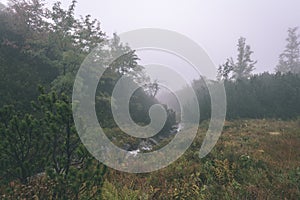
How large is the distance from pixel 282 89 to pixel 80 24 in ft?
53.5

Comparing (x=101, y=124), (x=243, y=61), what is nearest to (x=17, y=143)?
(x=101, y=124)

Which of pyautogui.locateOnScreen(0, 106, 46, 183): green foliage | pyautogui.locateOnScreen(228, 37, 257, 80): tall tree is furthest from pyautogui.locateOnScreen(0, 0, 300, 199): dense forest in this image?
pyautogui.locateOnScreen(228, 37, 257, 80): tall tree

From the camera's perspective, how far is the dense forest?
3.92m

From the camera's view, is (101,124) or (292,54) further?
(292,54)

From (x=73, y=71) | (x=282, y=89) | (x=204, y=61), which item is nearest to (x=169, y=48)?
(x=204, y=61)

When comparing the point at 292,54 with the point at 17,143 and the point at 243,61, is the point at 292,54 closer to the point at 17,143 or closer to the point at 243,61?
the point at 243,61

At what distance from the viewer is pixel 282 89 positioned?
A: 18.3 meters

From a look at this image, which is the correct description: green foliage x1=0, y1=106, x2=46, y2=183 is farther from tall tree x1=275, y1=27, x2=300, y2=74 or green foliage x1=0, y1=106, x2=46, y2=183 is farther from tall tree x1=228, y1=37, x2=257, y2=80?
tall tree x1=275, y1=27, x2=300, y2=74

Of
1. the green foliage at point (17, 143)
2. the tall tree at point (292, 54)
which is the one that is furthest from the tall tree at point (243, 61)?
the green foliage at point (17, 143)

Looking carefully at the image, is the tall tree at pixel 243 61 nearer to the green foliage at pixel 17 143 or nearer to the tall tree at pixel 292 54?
the tall tree at pixel 292 54

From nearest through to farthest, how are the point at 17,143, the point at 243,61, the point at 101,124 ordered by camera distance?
the point at 17,143, the point at 101,124, the point at 243,61

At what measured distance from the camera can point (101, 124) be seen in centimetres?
1086

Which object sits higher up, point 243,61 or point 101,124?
point 243,61

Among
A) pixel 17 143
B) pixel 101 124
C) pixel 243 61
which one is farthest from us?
pixel 243 61
